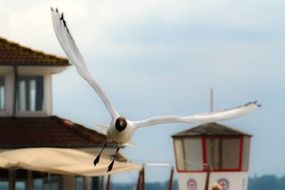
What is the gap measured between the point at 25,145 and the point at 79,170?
7.02 meters

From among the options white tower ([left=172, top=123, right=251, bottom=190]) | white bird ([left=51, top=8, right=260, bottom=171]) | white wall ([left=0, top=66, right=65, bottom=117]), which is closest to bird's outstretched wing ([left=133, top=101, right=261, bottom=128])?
white bird ([left=51, top=8, right=260, bottom=171])

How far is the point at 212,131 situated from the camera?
56719mm

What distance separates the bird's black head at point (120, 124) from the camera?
30.2 m

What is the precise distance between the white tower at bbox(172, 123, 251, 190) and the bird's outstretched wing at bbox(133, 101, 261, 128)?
80.1 feet

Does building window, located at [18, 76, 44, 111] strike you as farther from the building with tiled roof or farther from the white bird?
the white bird

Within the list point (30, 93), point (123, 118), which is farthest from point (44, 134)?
point (123, 118)

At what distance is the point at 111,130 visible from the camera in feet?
99.0

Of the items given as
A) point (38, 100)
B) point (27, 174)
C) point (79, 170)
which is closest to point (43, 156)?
point (79, 170)

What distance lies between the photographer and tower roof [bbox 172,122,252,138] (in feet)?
186

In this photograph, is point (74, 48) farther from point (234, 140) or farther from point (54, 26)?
point (234, 140)

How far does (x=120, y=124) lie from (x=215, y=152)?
26.8 m

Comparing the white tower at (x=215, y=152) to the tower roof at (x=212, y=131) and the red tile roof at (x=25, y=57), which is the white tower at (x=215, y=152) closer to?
the tower roof at (x=212, y=131)

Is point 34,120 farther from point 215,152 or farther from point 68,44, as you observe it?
point 68,44

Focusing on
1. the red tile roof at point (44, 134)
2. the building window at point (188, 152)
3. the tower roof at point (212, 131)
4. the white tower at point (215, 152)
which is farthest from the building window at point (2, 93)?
the tower roof at point (212, 131)
